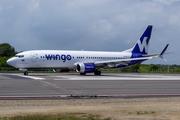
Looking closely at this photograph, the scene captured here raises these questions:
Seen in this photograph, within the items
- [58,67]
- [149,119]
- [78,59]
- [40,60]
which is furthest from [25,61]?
[149,119]

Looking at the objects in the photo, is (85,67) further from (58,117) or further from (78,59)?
(58,117)

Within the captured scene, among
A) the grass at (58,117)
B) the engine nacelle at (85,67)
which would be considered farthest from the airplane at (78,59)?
the grass at (58,117)

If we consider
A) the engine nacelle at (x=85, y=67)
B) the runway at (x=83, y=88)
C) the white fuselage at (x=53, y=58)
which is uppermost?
the white fuselage at (x=53, y=58)

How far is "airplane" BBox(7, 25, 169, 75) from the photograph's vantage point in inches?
1441

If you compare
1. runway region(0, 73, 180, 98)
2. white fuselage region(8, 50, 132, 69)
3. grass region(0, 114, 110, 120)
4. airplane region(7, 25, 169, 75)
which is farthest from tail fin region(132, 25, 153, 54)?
grass region(0, 114, 110, 120)

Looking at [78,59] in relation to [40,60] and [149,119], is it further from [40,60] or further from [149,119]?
[149,119]

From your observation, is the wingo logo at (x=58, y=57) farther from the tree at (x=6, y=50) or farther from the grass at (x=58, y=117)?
the tree at (x=6, y=50)

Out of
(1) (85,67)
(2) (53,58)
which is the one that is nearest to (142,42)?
(1) (85,67)

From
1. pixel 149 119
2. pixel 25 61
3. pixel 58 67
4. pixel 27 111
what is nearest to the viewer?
pixel 149 119

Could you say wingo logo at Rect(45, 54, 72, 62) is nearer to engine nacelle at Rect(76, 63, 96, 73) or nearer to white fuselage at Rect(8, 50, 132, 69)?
white fuselage at Rect(8, 50, 132, 69)

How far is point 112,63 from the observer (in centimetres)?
4122

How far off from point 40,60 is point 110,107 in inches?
1118

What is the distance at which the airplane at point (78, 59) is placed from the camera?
3659 centimetres

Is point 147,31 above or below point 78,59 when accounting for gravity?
above
